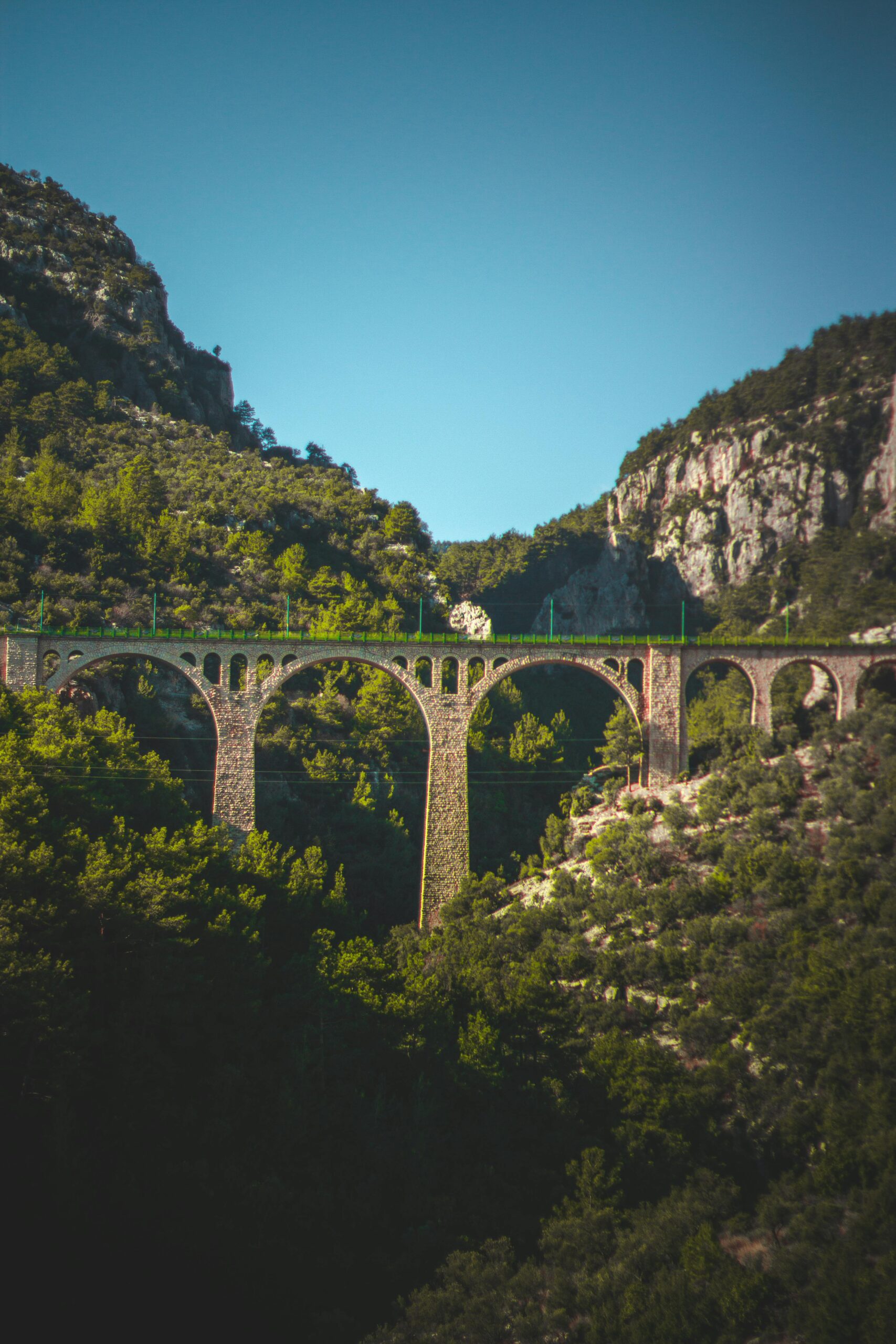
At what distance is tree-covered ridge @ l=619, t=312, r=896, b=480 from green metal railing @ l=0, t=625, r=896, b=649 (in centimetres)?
2957

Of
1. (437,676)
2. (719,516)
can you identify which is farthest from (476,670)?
(719,516)

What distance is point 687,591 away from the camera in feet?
216

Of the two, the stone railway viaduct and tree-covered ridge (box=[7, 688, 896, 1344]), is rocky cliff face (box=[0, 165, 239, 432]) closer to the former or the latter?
the stone railway viaduct

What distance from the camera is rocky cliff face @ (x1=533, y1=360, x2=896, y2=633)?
60.0 m

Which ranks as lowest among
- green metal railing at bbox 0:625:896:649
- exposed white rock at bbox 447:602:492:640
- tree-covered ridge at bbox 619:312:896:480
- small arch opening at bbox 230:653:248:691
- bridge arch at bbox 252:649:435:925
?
bridge arch at bbox 252:649:435:925

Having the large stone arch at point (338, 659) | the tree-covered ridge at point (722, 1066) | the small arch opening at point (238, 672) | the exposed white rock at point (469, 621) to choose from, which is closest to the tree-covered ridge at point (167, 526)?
the exposed white rock at point (469, 621)

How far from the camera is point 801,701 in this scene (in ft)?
131

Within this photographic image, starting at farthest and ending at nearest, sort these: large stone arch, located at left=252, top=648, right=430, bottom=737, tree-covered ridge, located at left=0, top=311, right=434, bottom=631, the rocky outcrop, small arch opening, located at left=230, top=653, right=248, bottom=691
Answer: the rocky outcrop
tree-covered ridge, located at left=0, top=311, right=434, bottom=631
small arch opening, located at left=230, top=653, right=248, bottom=691
large stone arch, located at left=252, top=648, right=430, bottom=737

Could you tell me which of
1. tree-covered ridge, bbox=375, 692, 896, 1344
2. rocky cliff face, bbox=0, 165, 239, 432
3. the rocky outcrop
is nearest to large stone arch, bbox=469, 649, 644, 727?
tree-covered ridge, bbox=375, 692, 896, 1344

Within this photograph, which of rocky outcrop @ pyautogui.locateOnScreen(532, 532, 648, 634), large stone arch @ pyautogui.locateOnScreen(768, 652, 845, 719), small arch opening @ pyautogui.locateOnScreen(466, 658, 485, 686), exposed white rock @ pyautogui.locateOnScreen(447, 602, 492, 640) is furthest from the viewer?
rocky outcrop @ pyautogui.locateOnScreen(532, 532, 648, 634)

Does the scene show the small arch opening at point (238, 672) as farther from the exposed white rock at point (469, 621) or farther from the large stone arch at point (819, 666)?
the large stone arch at point (819, 666)

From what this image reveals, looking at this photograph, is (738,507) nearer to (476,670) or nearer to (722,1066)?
(476,670)

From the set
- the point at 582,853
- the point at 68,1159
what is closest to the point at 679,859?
the point at 582,853

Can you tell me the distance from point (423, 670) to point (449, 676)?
2364 millimetres
